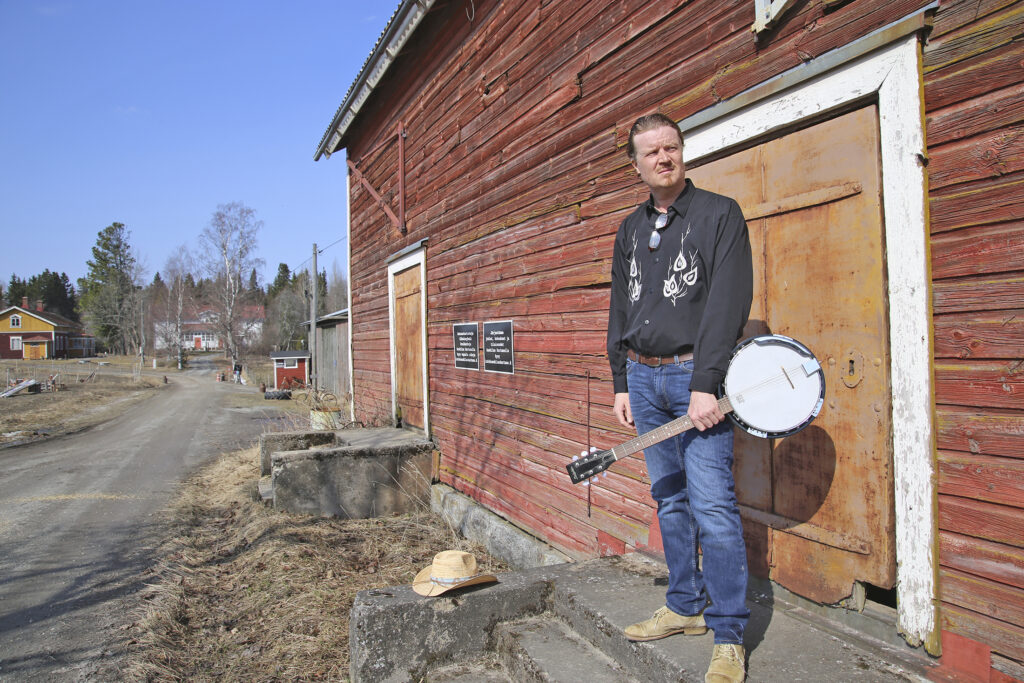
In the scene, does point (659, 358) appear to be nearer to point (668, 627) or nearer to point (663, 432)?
point (663, 432)

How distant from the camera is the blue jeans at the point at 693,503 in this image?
2.01 m

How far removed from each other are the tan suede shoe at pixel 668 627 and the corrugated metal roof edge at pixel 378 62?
6333 millimetres

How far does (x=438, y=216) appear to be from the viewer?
23.4 feet

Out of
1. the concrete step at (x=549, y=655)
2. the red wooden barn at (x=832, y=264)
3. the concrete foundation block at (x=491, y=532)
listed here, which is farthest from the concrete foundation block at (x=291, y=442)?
the concrete step at (x=549, y=655)

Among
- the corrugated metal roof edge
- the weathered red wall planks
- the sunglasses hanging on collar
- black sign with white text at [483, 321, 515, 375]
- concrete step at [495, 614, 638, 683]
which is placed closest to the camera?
the weathered red wall planks

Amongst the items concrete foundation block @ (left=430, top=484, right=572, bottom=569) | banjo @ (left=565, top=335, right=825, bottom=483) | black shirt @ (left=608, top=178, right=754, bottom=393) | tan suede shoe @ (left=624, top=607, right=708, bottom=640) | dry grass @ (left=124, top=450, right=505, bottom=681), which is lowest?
dry grass @ (left=124, top=450, right=505, bottom=681)

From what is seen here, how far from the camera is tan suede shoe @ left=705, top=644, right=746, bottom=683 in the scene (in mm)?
1886

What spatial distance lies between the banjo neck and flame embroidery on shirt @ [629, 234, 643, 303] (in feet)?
1.74

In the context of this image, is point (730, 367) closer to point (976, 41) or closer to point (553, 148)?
point (976, 41)

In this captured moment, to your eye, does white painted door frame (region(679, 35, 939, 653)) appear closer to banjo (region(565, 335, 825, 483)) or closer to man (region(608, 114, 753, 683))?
banjo (region(565, 335, 825, 483))

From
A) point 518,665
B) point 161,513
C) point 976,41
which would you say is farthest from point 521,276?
point 161,513

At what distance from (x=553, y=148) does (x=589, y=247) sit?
1.03m

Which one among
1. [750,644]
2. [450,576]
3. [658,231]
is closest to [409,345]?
[450,576]

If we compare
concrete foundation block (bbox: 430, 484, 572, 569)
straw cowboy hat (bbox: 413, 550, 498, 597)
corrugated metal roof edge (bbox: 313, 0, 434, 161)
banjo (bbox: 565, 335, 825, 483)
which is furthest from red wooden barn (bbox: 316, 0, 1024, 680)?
corrugated metal roof edge (bbox: 313, 0, 434, 161)
